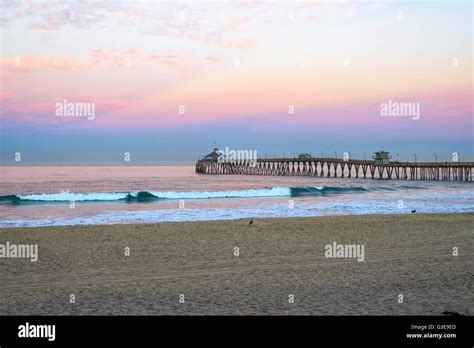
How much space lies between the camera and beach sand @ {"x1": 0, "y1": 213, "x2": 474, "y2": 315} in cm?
672

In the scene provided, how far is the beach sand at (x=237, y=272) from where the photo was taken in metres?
6.72

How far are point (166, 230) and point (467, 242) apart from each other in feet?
26.6

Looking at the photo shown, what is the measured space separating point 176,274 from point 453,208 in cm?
1902

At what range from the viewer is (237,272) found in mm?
9031

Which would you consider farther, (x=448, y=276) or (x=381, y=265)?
(x=381, y=265)

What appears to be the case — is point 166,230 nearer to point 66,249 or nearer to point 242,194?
point 66,249

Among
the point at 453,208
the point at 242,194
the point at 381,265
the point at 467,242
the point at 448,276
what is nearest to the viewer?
the point at 448,276

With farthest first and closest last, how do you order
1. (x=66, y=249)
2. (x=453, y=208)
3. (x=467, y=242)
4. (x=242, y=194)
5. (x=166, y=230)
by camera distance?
(x=242, y=194) < (x=453, y=208) < (x=166, y=230) < (x=467, y=242) < (x=66, y=249)

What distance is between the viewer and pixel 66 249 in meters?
11.8

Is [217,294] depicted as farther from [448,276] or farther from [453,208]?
[453,208]

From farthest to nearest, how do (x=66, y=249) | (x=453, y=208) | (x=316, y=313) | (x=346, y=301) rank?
(x=453, y=208)
(x=66, y=249)
(x=346, y=301)
(x=316, y=313)
